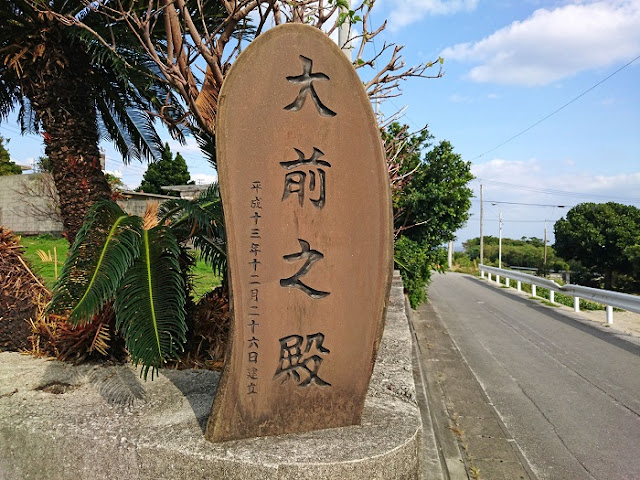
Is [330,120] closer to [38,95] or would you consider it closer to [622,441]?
[622,441]

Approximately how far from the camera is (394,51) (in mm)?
5023

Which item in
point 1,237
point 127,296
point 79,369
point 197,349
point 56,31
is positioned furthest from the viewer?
point 56,31

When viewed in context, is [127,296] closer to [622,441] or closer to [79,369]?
[79,369]

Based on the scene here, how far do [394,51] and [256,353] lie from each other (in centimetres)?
347

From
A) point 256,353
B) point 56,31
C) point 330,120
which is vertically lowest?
point 256,353

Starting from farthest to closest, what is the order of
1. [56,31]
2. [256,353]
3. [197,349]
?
[56,31] < [197,349] < [256,353]

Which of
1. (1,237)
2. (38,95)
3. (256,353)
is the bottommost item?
(256,353)

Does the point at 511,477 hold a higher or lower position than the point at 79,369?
lower

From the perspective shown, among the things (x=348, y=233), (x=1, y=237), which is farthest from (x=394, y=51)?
(x=1, y=237)

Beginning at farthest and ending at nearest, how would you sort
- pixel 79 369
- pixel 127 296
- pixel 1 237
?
pixel 1 237 < pixel 79 369 < pixel 127 296

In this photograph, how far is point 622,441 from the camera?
423 cm

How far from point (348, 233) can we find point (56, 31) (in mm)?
4583

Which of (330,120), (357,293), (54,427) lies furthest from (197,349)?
(330,120)

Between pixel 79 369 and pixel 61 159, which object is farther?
pixel 61 159
